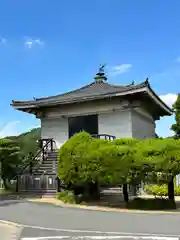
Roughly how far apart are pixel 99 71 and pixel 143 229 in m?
19.6

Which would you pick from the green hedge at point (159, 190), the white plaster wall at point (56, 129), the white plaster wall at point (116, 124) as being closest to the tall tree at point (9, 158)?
the white plaster wall at point (56, 129)

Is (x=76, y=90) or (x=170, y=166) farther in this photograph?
(x=76, y=90)

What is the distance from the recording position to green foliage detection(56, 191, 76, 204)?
1668cm

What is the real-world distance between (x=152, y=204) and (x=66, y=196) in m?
4.35

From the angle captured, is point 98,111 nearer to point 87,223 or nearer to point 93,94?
point 93,94

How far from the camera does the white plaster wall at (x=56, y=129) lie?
24859 millimetres

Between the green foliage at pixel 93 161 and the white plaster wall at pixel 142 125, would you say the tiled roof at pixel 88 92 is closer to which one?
the white plaster wall at pixel 142 125

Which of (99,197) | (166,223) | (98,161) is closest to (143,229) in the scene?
(166,223)

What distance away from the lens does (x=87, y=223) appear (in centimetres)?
1070

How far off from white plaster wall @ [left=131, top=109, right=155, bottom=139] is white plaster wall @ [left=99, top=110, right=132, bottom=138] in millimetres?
460

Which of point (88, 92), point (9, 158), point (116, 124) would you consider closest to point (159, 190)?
point (116, 124)

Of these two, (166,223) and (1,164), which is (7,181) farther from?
(166,223)

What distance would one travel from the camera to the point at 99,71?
91.7 ft

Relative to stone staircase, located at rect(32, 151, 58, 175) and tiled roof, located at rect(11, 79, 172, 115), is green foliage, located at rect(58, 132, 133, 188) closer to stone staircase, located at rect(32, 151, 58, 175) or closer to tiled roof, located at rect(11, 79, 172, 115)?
stone staircase, located at rect(32, 151, 58, 175)
